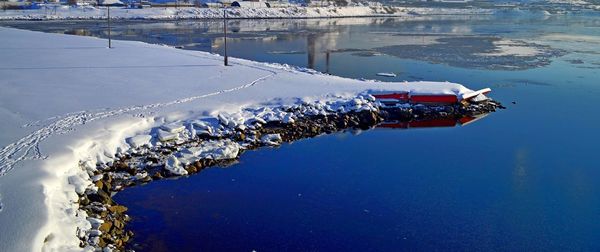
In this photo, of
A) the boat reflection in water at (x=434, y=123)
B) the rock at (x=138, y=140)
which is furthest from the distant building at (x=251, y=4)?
the rock at (x=138, y=140)

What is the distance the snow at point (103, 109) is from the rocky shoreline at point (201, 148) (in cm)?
6

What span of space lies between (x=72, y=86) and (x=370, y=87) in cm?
806

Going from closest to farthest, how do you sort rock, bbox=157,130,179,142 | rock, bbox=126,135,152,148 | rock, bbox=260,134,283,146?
rock, bbox=126,135,152,148, rock, bbox=157,130,179,142, rock, bbox=260,134,283,146

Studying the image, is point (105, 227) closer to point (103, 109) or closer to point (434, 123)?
point (103, 109)

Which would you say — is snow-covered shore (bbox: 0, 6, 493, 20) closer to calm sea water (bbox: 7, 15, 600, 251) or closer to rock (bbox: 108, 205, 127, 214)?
calm sea water (bbox: 7, 15, 600, 251)

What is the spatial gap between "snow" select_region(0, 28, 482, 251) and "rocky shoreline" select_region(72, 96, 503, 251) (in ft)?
0.21

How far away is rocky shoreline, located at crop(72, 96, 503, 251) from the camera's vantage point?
7566mm

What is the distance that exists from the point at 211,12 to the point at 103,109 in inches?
1827

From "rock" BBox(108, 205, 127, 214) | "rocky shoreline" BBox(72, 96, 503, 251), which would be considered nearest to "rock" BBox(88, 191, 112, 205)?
"rocky shoreline" BBox(72, 96, 503, 251)

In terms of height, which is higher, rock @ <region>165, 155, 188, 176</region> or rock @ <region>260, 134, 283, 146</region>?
rock @ <region>260, 134, 283, 146</region>

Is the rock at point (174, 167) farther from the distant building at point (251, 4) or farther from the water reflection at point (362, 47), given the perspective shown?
the distant building at point (251, 4)

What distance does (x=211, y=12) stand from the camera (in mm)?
56594

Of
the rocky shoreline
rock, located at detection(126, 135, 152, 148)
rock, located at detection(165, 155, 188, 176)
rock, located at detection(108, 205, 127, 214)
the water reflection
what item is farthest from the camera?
the water reflection

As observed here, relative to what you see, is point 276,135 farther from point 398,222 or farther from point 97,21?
point 97,21
